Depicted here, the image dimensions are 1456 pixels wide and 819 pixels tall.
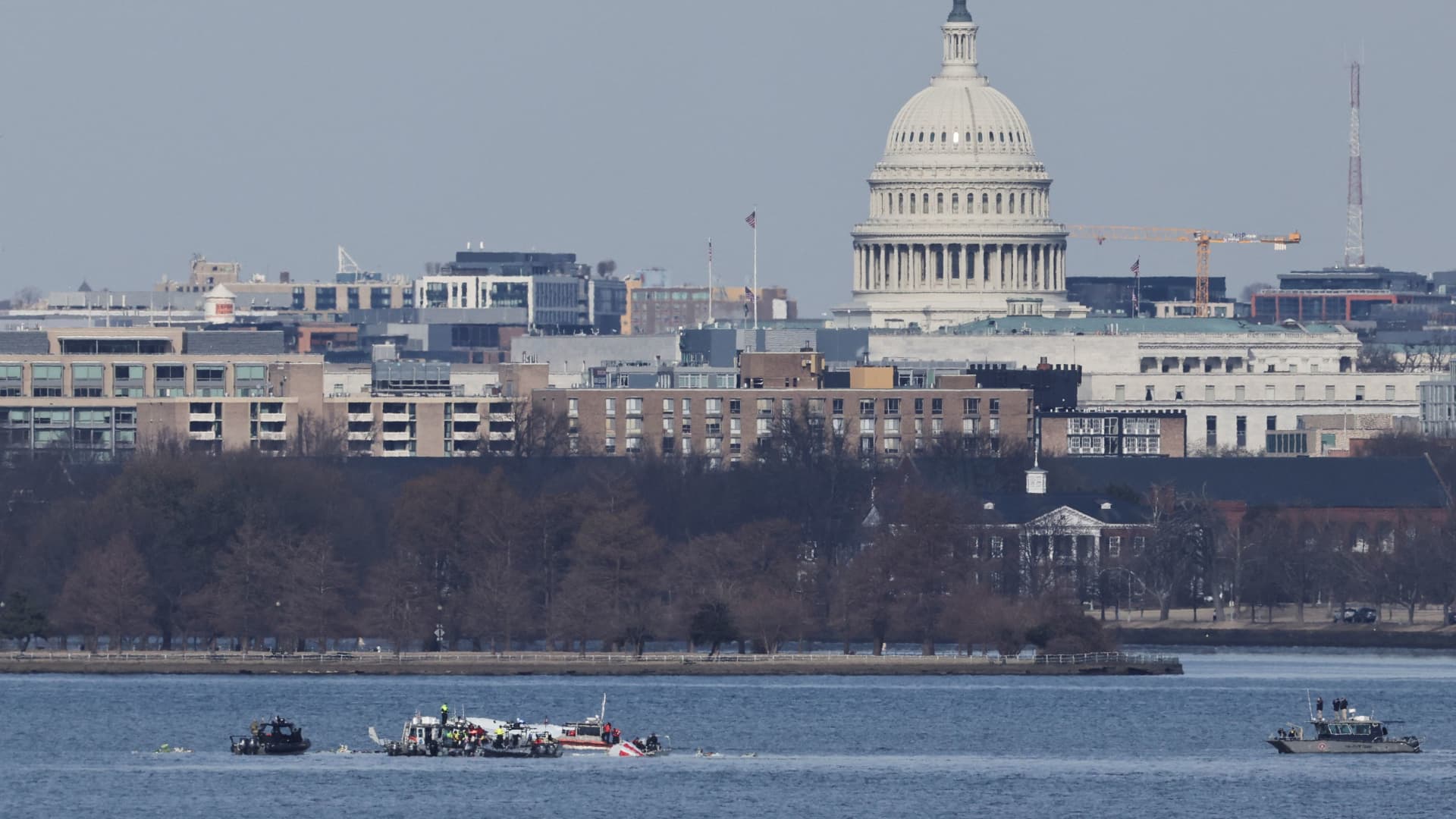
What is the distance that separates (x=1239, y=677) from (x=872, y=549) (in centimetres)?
1373

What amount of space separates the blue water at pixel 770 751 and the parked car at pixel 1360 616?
44.0ft

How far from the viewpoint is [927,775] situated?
4313 inches

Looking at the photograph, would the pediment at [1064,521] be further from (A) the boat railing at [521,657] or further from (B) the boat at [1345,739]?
(B) the boat at [1345,739]

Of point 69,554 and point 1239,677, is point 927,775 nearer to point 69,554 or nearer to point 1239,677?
point 1239,677

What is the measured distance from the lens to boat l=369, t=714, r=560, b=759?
4429 inches

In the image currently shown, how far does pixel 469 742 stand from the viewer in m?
113

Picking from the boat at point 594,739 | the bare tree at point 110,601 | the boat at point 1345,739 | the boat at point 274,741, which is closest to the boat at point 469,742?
the boat at point 594,739

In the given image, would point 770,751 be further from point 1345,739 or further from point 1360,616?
point 1360,616

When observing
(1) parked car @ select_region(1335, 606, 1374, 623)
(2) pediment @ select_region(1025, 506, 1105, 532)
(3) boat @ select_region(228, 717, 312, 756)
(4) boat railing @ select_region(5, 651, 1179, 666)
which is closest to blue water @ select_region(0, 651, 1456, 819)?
(3) boat @ select_region(228, 717, 312, 756)

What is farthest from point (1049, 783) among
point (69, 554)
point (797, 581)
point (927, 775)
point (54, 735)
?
point (69, 554)

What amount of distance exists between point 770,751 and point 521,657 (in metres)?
21.0

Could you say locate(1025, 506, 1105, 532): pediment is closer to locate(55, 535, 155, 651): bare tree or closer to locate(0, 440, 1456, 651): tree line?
locate(0, 440, 1456, 651): tree line

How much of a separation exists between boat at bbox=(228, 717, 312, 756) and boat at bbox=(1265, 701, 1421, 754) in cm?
2005

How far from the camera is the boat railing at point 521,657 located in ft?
439
